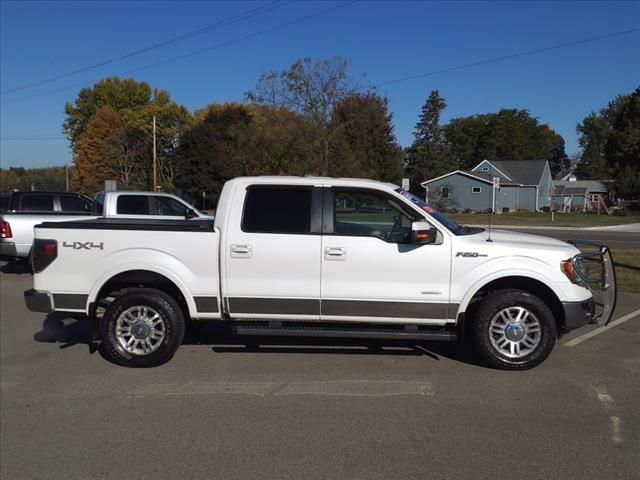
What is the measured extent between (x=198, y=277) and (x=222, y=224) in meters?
0.59

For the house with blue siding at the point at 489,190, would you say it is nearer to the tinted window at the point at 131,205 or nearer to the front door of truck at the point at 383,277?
the tinted window at the point at 131,205

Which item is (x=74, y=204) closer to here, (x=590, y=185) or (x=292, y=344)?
(x=292, y=344)

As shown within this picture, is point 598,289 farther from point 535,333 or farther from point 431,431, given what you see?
point 431,431

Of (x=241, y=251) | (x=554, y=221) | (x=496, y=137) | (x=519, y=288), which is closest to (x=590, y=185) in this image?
(x=496, y=137)

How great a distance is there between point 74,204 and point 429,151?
212 feet

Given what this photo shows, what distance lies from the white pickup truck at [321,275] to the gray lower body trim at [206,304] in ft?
0.04

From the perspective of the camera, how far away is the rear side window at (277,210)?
5.95 meters

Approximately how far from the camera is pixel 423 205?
20.3ft

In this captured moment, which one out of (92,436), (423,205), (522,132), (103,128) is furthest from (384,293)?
(522,132)

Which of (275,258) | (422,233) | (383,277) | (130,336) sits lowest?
(130,336)

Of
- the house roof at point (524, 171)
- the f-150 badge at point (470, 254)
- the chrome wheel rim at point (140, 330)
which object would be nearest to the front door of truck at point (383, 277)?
the f-150 badge at point (470, 254)

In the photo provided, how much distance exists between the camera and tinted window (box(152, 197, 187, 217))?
13.8m

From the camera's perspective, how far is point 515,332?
579 centimetres

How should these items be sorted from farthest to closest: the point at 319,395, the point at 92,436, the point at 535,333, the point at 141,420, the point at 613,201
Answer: the point at 613,201, the point at 535,333, the point at 319,395, the point at 141,420, the point at 92,436
